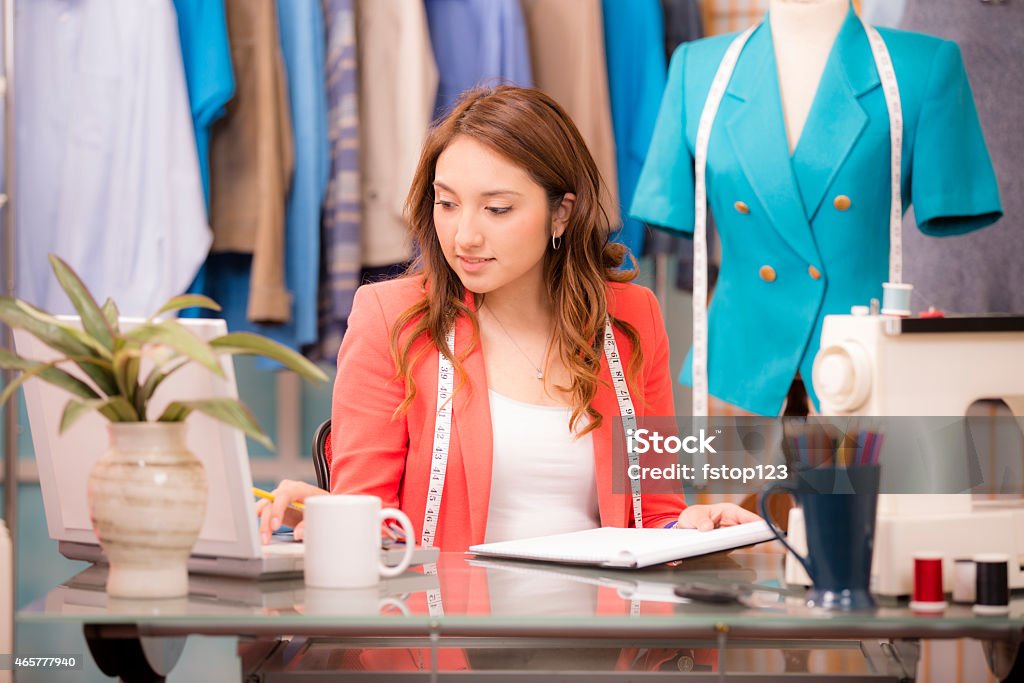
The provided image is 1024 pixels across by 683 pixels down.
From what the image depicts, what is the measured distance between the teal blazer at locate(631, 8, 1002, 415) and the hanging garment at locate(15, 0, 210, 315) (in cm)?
134

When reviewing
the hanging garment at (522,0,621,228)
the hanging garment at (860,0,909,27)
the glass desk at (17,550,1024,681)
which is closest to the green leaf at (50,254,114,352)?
Answer: the glass desk at (17,550,1024,681)

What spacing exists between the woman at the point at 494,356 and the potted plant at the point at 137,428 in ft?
2.36

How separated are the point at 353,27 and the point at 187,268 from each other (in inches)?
29.4

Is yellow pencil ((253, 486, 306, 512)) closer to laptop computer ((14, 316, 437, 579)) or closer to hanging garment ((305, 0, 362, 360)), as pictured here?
laptop computer ((14, 316, 437, 579))

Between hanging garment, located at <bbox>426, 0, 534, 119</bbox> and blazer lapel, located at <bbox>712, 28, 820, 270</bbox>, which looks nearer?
blazer lapel, located at <bbox>712, 28, 820, 270</bbox>

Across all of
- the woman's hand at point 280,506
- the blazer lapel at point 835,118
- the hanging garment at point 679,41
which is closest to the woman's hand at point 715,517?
the woman's hand at point 280,506

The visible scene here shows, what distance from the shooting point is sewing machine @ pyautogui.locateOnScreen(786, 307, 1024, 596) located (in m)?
1.47

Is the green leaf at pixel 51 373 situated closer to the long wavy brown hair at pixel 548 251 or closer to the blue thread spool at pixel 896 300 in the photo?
the long wavy brown hair at pixel 548 251

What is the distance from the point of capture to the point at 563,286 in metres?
2.29

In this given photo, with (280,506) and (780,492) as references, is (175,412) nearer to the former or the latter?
(280,506)

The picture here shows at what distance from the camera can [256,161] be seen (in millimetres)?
3303

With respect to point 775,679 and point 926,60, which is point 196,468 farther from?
point 926,60

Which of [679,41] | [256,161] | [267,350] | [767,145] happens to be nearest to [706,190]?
[767,145]

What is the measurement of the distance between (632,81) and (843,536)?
2315 millimetres
